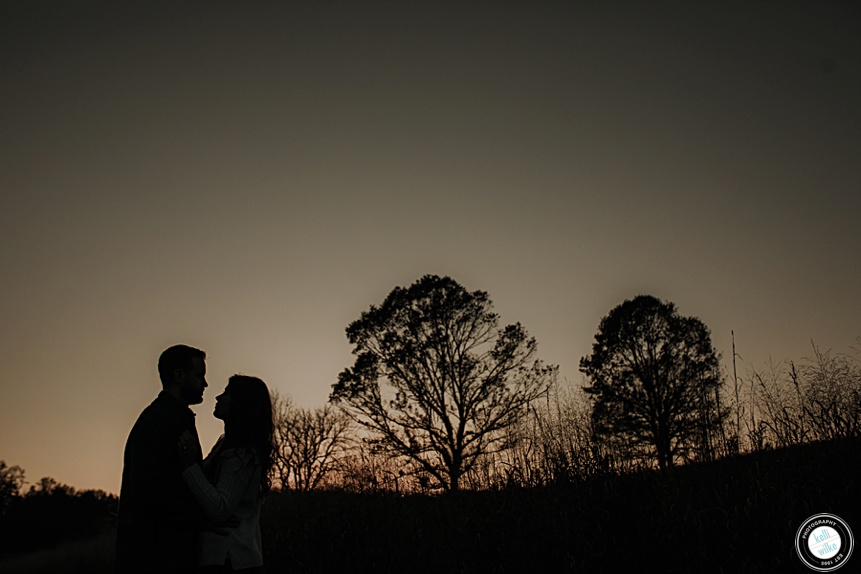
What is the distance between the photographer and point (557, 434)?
9.25 m

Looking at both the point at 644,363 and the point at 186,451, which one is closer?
the point at 186,451

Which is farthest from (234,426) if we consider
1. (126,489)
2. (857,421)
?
(857,421)

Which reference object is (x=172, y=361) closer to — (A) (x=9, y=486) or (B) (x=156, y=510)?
(B) (x=156, y=510)

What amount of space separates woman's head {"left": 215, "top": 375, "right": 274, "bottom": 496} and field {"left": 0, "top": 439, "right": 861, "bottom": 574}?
13.2ft

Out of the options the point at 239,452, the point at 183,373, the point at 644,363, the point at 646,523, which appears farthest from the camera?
the point at 644,363

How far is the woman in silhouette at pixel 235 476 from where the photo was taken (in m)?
3.45

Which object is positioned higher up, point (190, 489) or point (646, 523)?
point (190, 489)

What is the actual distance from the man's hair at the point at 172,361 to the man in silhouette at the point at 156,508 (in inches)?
11.4

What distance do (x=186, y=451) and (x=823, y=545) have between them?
4.50m

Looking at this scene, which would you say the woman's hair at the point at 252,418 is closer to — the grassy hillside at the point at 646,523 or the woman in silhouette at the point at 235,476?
the woman in silhouette at the point at 235,476

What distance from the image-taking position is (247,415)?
3.72 metres

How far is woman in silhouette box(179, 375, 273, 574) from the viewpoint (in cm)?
345

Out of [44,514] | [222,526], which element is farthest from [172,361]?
[44,514]

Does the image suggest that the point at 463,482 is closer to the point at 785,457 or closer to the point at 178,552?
the point at 785,457
